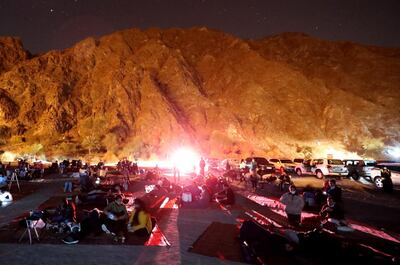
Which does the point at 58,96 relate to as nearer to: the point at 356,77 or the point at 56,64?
the point at 56,64

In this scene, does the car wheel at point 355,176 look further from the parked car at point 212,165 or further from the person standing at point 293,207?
the person standing at point 293,207

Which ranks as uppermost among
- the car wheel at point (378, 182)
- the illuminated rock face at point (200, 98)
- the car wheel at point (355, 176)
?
the illuminated rock face at point (200, 98)

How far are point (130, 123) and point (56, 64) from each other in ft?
93.7

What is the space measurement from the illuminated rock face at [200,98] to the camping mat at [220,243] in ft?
174

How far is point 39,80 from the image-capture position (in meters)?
82.2

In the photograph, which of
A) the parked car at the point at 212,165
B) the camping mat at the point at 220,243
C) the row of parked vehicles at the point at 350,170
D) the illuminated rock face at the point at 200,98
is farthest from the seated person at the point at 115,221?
the illuminated rock face at the point at 200,98

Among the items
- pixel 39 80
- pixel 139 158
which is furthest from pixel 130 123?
pixel 39 80

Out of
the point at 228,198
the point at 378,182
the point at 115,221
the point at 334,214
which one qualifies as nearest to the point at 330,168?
the point at 378,182

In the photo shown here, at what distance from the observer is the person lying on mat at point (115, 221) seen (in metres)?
11.0

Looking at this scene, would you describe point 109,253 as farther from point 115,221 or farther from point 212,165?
point 212,165

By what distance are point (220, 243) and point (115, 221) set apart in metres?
3.23

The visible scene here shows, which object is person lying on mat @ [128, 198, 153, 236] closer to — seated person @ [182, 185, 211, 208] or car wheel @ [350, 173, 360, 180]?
seated person @ [182, 185, 211, 208]

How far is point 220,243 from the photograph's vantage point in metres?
10.2

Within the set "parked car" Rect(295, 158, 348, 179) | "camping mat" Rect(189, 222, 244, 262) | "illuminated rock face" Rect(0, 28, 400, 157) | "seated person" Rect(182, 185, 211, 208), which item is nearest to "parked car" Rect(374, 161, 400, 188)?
"parked car" Rect(295, 158, 348, 179)
